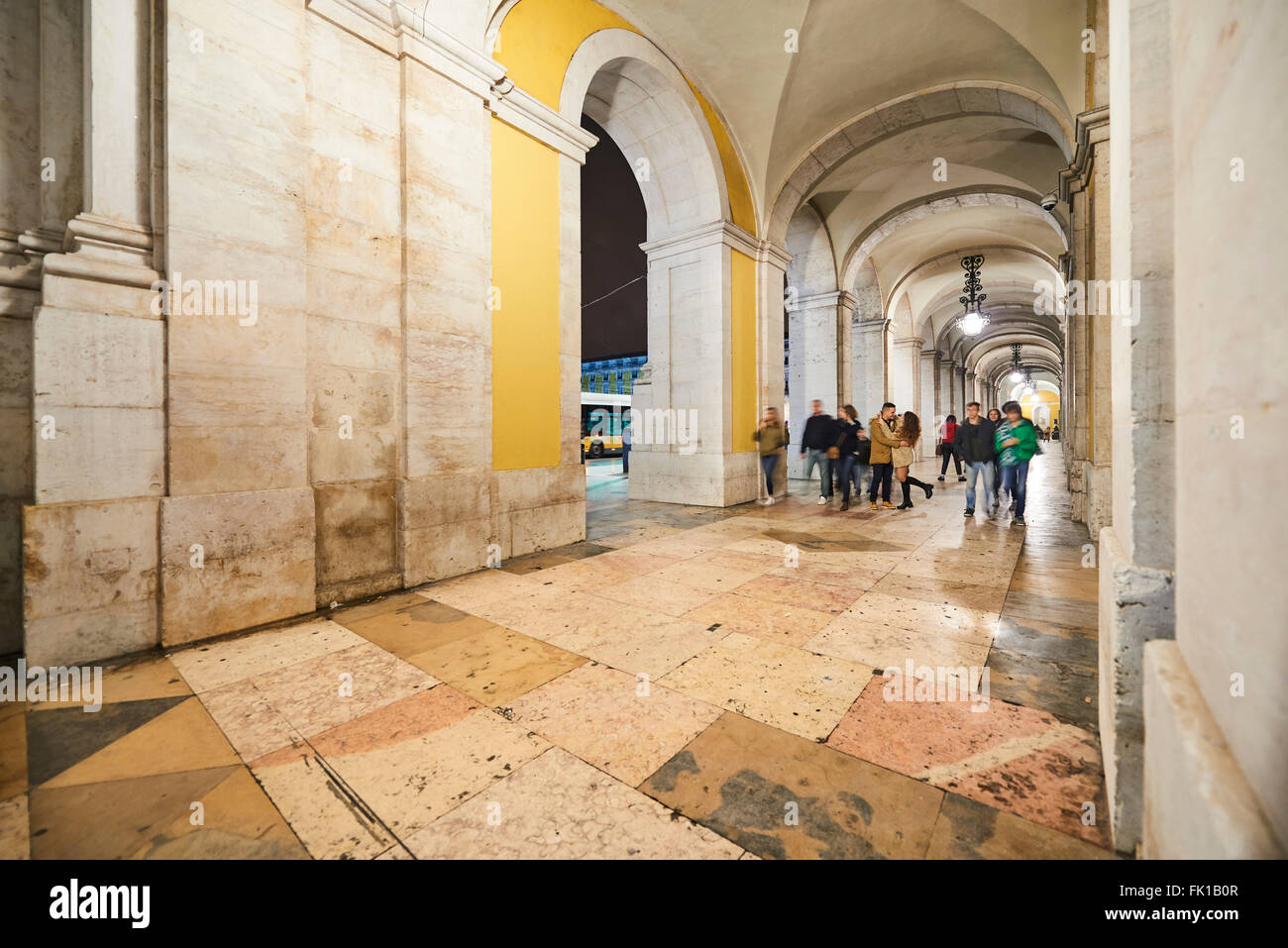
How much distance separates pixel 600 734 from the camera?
2.34 meters

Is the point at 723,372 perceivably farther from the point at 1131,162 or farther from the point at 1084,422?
the point at 1131,162

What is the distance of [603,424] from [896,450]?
61.4ft

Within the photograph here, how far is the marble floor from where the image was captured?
69.2 inches

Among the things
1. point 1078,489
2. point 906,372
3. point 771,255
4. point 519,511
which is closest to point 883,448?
point 1078,489

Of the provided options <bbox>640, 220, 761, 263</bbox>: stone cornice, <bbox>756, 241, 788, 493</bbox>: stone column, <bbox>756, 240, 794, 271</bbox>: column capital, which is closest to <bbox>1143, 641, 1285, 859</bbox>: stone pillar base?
<bbox>756, 241, 788, 493</bbox>: stone column

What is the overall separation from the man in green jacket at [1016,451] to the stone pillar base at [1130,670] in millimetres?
6744

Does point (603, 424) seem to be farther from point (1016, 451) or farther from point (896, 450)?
point (1016, 451)

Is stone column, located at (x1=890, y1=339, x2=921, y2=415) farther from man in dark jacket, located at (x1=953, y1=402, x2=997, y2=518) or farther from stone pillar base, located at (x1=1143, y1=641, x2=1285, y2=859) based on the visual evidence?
stone pillar base, located at (x1=1143, y1=641, x2=1285, y2=859)

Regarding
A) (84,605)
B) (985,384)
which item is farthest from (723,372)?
(985,384)

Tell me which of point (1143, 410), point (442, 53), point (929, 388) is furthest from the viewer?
point (929, 388)

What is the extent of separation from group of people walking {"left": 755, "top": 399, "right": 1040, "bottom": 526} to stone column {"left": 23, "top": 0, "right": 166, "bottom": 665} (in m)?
8.21

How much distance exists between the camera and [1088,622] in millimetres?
3555

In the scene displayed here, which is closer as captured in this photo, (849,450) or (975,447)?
(975,447)
